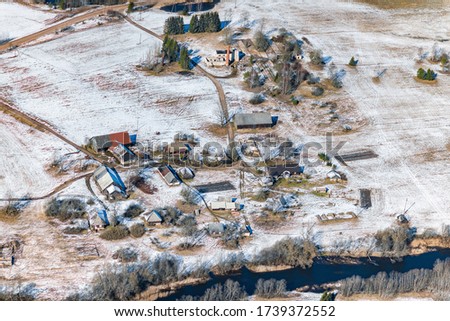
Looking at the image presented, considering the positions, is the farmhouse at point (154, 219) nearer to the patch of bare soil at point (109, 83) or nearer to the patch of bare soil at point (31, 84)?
the patch of bare soil at point (109, 83)

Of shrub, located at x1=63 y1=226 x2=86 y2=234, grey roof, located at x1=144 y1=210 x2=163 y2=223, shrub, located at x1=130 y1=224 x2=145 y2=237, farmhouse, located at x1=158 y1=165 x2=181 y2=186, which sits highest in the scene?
farmhouse, located at x1=158 y1=165 x2=181 y2=186

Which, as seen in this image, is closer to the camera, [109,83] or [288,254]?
[288,254]

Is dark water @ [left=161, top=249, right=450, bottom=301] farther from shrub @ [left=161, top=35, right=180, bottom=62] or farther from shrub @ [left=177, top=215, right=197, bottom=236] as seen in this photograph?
shrub @ [left=161, top=35, right=180, bottom=62]

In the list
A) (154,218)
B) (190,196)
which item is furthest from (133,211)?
(190,196)

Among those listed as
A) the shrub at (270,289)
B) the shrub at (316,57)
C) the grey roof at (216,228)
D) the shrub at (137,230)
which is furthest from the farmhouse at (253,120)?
the shrub at (270,289)

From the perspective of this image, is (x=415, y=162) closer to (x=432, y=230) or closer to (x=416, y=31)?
(x=432, y=230)

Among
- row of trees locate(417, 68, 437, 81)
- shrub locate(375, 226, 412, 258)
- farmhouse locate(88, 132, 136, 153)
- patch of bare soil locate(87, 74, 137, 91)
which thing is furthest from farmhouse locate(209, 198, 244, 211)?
row of trees locate(417, 68, 437, 81)

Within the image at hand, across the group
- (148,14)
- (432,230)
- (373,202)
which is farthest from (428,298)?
(148,14)

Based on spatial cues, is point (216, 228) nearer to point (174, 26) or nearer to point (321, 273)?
point (321, 273)
